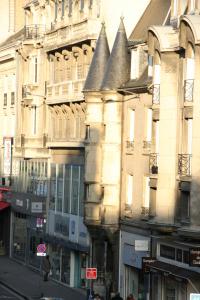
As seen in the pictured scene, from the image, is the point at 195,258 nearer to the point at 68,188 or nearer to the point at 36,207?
the point at 68,188

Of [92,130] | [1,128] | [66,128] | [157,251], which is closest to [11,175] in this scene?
[1,128]

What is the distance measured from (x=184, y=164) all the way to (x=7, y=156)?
36.4 metres

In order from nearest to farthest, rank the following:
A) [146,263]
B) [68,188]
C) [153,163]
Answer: [146,263] → [153,163] → [68,188]

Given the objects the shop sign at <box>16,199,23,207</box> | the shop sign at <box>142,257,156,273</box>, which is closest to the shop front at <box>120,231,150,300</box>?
the shop sign at <box>142,257,156,273</box>

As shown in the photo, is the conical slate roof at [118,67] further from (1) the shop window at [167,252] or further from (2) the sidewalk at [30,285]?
(2) the sidewalk at [30,285]

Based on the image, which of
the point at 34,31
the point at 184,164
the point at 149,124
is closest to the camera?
the point at 184,164

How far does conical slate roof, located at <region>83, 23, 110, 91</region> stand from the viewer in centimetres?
5653

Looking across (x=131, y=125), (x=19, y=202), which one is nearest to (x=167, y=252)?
(x=131, y=125)

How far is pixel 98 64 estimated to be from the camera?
5688 cm

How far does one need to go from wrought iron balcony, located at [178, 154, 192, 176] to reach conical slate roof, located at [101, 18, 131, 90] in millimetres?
10363

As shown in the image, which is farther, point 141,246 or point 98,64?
point 98,64

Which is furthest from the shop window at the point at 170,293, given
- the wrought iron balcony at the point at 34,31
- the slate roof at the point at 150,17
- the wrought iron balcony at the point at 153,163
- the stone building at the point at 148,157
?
the wrought iron balcony at the point at 34,31

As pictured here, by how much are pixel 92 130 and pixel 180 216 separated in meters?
12.6

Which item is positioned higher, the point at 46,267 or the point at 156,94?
the point at 156,94
